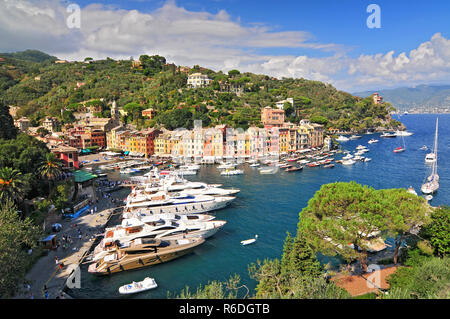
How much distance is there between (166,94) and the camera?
105 meters

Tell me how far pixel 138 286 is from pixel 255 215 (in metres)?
17.3

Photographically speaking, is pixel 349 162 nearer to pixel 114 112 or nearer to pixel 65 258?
pixel 65 258

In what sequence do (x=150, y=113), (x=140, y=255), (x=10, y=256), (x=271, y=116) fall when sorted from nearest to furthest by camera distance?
(x=10, y=256) < (x=140, y=255) < (x=271, y=116) < (x=150, y=113)

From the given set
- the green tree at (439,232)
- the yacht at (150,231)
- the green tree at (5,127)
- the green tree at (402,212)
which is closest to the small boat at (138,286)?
the yacht at (150,231)

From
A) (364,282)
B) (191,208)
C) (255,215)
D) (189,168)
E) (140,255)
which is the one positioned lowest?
(140,255)

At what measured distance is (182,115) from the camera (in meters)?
84.1

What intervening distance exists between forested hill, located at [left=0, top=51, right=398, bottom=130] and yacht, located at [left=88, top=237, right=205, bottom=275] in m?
61.1

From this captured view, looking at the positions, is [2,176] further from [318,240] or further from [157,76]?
[157,76]

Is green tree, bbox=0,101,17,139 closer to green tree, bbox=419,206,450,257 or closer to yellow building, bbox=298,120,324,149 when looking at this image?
green tree, bbox=419,206,450,257

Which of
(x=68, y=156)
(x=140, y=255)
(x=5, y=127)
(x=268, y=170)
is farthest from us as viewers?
(x=268, y=170)

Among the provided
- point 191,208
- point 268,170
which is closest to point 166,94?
point 268,170

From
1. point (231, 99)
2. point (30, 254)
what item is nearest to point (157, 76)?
point (231, 99)
